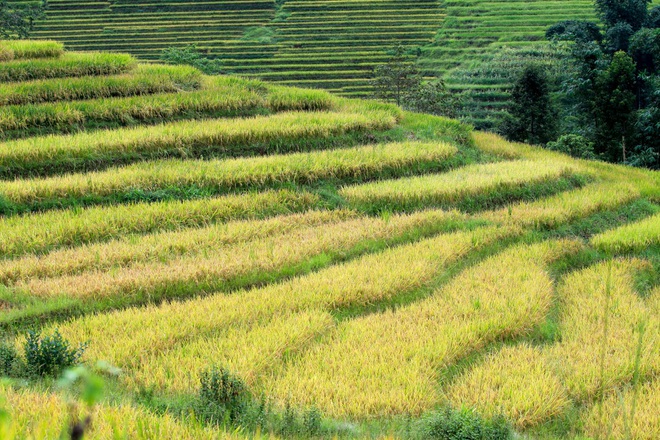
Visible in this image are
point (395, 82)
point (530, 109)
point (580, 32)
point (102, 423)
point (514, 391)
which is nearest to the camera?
point (102, 423)

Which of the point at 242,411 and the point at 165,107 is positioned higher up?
the point at 165,107

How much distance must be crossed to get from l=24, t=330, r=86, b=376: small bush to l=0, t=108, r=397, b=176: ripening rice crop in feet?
18.3

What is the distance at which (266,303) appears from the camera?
564 cm

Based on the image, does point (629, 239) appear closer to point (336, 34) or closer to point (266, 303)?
point (266, 303)

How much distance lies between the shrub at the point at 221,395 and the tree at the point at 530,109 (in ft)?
58.8

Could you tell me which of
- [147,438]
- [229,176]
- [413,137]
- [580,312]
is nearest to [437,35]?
[413,137]

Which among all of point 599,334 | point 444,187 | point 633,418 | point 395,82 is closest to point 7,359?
point 633,418

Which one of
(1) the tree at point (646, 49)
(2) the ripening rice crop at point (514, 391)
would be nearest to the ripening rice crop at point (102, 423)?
(2) the ripening rice crop at point (514, 391)

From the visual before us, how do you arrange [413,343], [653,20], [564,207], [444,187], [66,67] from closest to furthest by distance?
[413,343]
[564,207]
[444,187]
[66,67]
[653,20]

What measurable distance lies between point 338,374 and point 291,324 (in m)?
0.94

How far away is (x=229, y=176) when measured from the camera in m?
9.04

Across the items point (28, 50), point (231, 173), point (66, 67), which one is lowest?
point (231, 173)

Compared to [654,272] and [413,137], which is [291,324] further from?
[413,137]

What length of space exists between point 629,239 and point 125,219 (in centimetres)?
636
